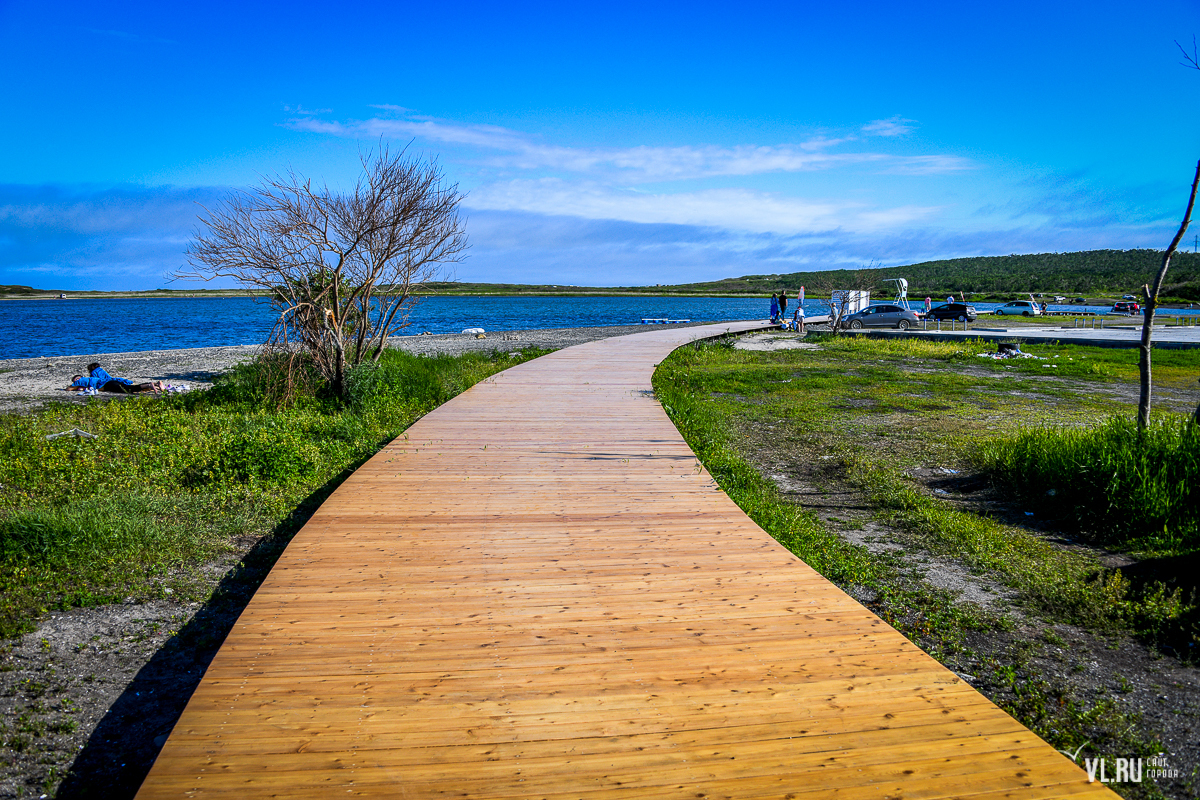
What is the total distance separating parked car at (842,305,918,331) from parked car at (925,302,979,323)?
3.54 meters

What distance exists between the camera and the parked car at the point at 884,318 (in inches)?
1284

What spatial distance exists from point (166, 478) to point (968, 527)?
8.07 m

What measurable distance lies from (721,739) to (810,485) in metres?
5.36

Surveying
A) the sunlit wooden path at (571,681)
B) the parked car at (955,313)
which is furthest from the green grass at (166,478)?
the parked car at (955,313)

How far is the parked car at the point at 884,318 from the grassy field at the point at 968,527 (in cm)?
1870

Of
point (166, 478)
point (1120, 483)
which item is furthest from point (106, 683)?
point (1120, 483)

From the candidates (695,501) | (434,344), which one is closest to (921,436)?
(695,501)

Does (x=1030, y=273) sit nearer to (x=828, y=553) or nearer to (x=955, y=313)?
(x=955, y=313)

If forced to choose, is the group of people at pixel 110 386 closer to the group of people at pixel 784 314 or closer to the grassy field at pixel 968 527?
the grassy field at pixel 968 527

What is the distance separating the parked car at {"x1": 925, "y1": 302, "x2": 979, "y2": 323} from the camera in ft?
115

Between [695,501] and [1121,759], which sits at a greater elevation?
[695,501]

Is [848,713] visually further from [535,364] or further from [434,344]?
[434,344]

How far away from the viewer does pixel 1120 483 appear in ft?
20.2

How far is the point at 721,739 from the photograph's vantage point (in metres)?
2.68
